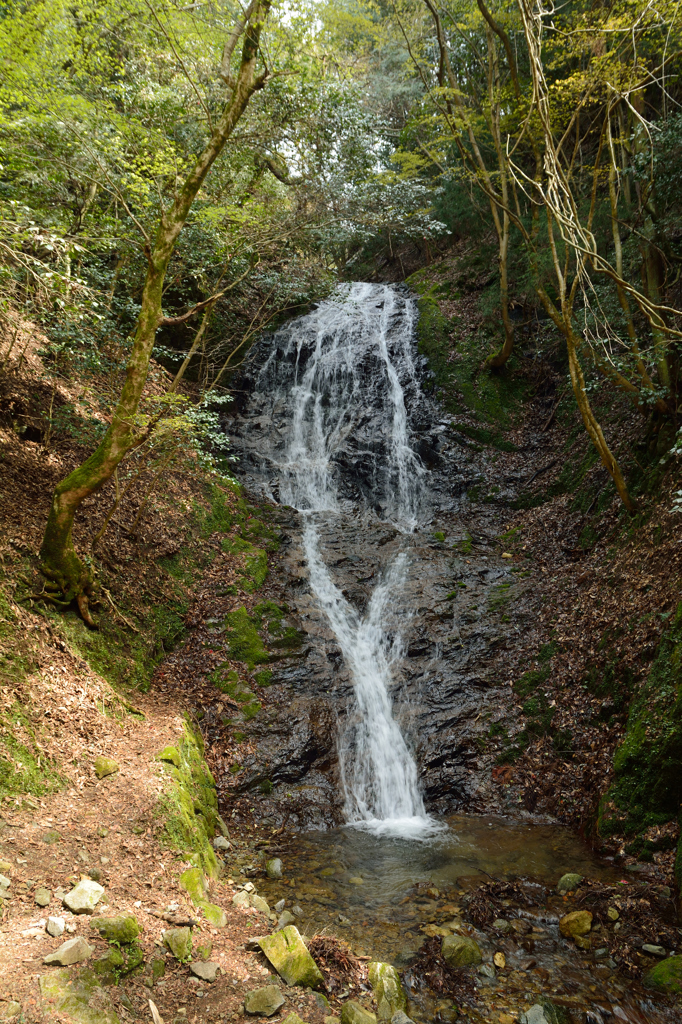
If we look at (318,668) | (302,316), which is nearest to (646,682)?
(318,668)

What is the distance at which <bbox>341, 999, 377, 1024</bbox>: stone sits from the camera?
367 cm

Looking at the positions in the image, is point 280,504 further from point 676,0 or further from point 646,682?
point 676,0

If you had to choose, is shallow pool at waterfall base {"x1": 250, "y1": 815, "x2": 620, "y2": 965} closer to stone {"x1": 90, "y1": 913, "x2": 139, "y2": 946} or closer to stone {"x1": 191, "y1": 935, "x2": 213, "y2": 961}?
stone {"x1": 191, "y1": 935, "x2": 213, "y2": 961}

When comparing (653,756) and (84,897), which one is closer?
(84,897)

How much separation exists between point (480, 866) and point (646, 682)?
8.78 ft

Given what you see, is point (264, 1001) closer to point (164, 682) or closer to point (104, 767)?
point (104, 767)

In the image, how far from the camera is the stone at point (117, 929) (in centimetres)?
332

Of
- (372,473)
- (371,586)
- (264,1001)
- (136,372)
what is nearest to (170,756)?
(264,1001)

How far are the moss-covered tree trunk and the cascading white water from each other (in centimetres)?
444

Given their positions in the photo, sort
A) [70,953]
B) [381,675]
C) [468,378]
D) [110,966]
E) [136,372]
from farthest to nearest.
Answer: [468,378]
[381,675]
[136,372]
[110,966]
[70,953]

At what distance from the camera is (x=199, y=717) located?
7355 millimetres

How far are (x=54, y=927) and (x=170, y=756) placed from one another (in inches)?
93.3

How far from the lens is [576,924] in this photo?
463 centimetres

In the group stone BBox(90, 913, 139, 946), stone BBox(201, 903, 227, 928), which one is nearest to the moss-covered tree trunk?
stone BBox(201, 903, 227, 928)
